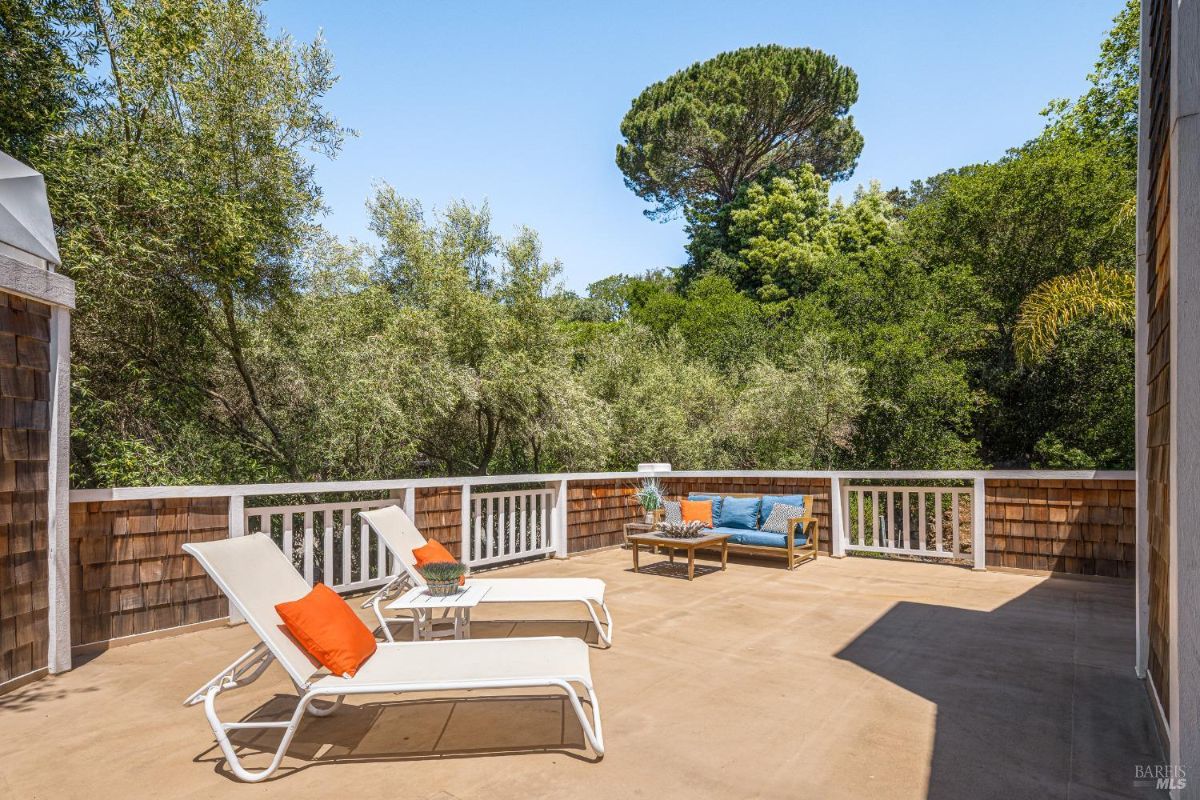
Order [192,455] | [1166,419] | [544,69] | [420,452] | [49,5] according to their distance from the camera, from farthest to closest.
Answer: [544,69] → [420,452] → [192,455] → [49,5] → [1166,419]

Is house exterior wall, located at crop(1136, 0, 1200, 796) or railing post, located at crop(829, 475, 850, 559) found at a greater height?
house exterior wall, located at crop(1136, 0, 1200, 796)

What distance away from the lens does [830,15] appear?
1288cm

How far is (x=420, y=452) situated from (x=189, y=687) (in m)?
6.95

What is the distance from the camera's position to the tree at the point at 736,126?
21766 mm

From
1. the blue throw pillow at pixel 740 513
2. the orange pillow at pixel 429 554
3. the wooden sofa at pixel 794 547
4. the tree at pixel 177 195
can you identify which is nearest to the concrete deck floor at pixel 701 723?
the orange pillow at pixel 429 554

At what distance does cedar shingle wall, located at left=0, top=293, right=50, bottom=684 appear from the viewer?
10.8 feet

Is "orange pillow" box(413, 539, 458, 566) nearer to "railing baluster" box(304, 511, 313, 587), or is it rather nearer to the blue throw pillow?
"railing baluster" box(304, 511, 313, 587)

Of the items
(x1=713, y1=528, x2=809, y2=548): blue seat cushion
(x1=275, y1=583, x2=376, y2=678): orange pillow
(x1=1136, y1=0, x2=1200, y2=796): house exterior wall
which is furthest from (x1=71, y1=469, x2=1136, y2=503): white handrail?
(x1=1136, y1=0, x2=1200, y2=796): house exterior wall

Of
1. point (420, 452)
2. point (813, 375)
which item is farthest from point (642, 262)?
point (420, 452)

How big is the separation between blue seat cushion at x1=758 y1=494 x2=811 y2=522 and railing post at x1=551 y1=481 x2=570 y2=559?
2.13m

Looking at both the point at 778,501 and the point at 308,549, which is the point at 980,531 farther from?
Answer: the point at 308,549

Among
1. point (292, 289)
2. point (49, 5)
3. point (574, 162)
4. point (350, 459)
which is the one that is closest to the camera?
point (49, 5)

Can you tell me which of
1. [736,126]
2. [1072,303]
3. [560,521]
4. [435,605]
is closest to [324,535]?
[435,605]

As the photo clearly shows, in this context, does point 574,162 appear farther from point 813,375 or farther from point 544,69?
point 813,375
